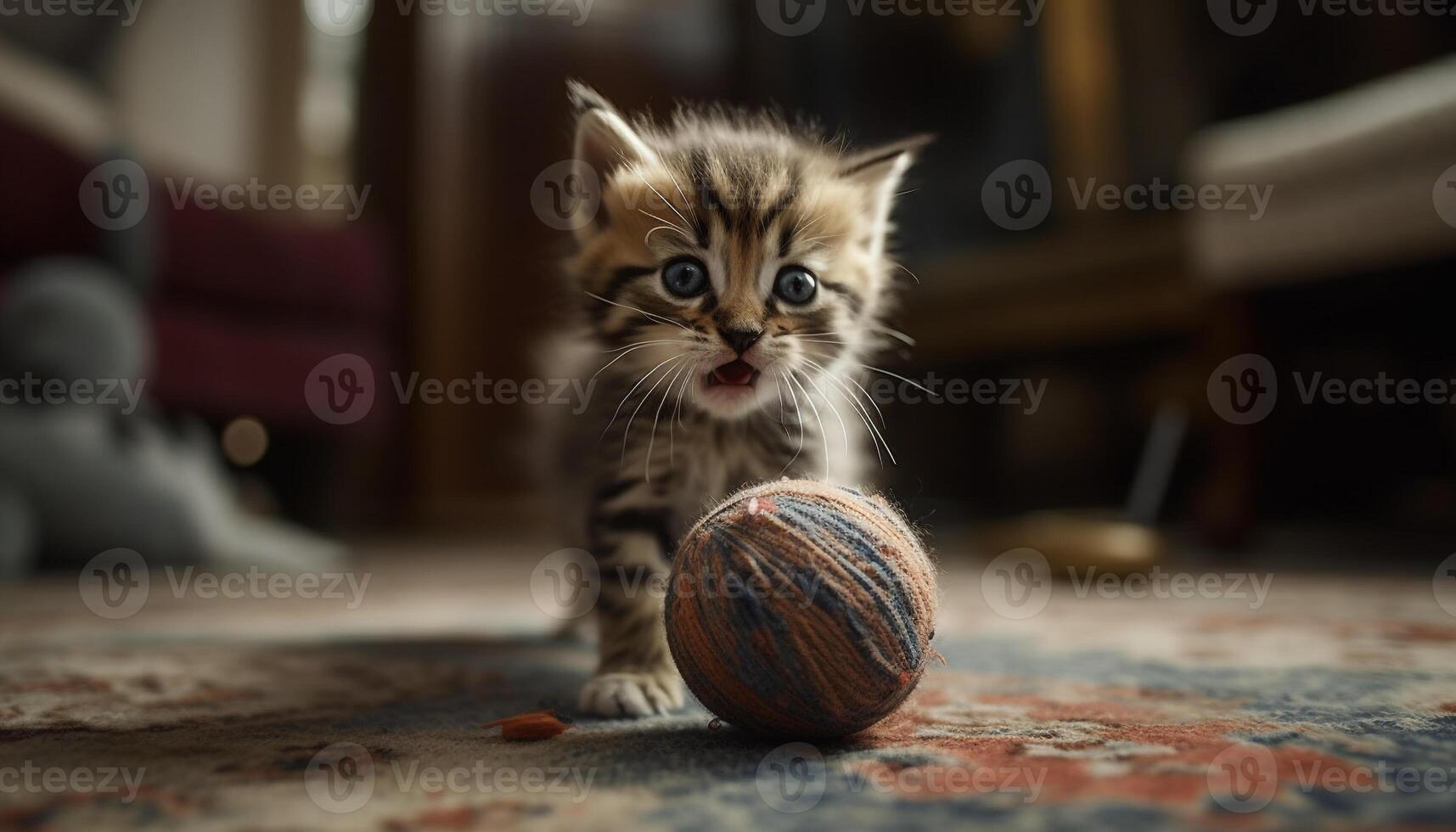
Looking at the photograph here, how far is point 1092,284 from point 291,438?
10.1 feet

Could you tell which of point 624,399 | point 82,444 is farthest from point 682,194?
point 82,444

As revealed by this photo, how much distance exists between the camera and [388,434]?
469 centimetres

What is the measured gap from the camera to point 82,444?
2.23 m

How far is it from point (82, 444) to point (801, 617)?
2.11m

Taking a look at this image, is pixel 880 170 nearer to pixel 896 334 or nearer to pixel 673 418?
pixel 896 334

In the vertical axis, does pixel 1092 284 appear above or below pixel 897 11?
A: below

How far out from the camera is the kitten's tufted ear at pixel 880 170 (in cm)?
117

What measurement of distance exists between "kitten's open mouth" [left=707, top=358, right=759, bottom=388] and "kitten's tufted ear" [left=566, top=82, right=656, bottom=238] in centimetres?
26

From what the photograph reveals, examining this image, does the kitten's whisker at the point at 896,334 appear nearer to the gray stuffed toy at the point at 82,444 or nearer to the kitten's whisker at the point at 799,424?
the kitten's whisker at the point at 799,424

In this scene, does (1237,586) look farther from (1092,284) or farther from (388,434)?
(388,434)

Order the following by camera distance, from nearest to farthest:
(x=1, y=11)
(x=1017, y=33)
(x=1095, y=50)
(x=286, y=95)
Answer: (x=1, y=11), (x=1095, y=50), (x=1017, y=33), (x=286, y=95)

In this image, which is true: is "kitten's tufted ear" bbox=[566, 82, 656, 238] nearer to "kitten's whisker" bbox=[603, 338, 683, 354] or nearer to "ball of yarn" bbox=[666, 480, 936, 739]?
"kitten's whisker" bbox=[603, 338, 683, 354]

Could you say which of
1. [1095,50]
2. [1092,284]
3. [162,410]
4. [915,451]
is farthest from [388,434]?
[1095,50]

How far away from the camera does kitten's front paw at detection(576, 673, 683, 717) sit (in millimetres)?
997
